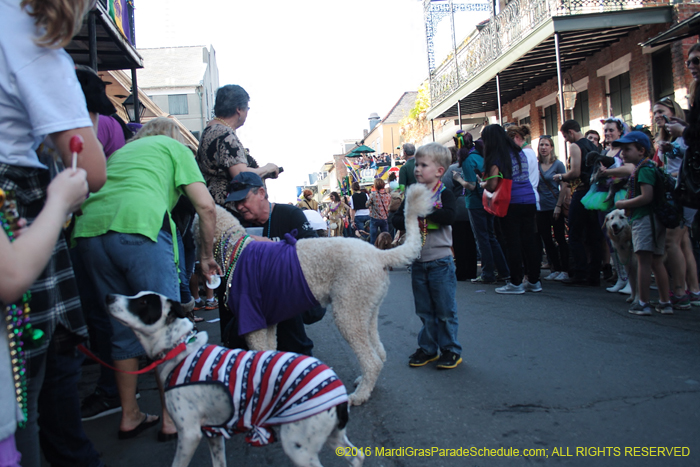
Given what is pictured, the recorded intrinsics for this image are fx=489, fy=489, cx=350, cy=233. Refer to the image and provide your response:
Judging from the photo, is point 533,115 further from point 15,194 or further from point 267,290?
point 15,194

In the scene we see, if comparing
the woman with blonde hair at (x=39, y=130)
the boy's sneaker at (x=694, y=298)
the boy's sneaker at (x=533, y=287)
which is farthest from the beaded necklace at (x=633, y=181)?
the woman with blonde hair at (x=39, y=130)

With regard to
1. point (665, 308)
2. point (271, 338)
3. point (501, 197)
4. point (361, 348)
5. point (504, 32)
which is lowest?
point (665, 308)

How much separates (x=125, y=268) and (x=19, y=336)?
1.47 meters

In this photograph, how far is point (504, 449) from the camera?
2.66 m

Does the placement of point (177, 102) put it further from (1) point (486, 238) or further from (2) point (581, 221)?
(2) point (581, 221)

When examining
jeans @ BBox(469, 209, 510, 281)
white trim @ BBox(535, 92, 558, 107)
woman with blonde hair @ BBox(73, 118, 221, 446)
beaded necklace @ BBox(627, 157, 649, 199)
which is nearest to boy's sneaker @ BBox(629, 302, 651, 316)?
beaded necklace @ BBox(627, 157, 649, 199)

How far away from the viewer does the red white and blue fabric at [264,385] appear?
2.01 meters

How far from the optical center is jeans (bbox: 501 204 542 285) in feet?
21.9

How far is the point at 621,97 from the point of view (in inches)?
517

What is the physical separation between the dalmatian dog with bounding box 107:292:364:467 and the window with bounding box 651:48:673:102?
12617 mm

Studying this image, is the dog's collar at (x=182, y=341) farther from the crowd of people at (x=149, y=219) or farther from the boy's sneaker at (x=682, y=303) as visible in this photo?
the boy's sneaker at (x=682, y=303)

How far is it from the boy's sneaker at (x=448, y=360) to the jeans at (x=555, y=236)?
4.50 meters

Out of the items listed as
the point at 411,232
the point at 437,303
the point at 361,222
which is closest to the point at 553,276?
the point at 437,303

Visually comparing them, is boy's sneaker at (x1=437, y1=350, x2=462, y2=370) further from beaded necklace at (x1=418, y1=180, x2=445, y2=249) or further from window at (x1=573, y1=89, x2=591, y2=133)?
window at (x1=573, y1=89, x2=591, y2=133)
